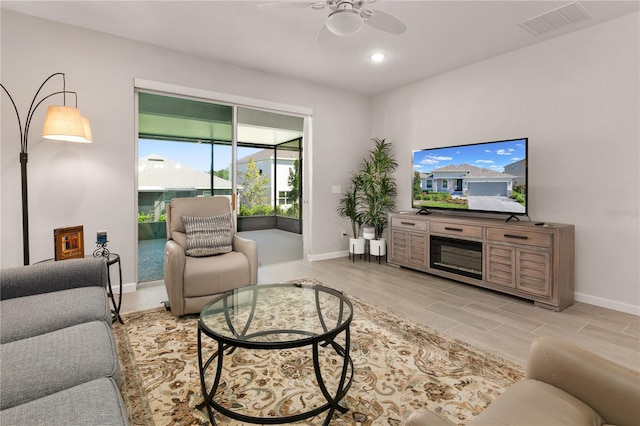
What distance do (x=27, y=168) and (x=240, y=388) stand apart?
302cm

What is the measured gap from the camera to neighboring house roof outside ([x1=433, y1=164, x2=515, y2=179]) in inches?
144

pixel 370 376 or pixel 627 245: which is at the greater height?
pixel 627 245

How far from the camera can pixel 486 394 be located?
1.80 metres

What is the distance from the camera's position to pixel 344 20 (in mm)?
2197

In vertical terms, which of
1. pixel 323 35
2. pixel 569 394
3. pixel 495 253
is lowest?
pixel 569 394

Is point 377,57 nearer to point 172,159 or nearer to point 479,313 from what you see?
point 172,159

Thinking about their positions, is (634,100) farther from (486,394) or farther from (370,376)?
(370,376)

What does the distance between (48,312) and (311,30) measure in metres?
3.21

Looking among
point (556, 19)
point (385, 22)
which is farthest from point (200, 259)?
point (556, 19)

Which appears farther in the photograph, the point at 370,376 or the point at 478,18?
the point at 478,18

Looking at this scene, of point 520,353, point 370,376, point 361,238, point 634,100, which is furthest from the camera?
point 361,238

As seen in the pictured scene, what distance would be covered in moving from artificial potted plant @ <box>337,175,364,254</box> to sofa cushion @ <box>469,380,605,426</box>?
4042 millimetres

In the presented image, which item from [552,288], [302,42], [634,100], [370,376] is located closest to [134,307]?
[370,376]

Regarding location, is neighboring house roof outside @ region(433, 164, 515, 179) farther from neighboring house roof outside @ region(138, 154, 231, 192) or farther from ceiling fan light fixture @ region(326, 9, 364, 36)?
neighboring house roof outside @ region(138, 154, 231, 192)
